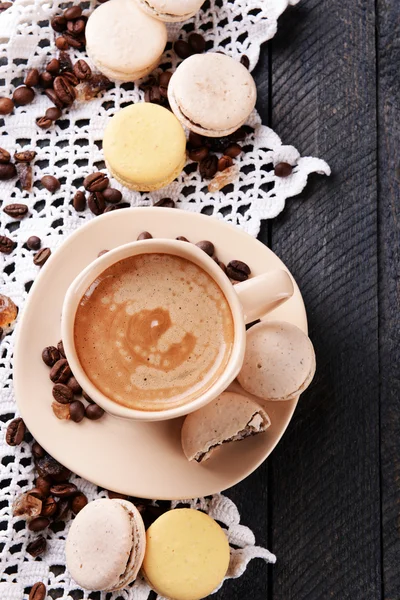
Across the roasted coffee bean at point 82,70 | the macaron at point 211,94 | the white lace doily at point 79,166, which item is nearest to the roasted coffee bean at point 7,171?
the white lace doily at point 79,166

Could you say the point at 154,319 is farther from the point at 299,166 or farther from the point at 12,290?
the point at 299,166

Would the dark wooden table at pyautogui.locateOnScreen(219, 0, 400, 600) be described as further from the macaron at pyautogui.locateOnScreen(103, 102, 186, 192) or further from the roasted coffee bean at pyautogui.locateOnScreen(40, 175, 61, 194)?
the roasted coffee bean at pyautogui.locateOnScreen(40, 175, 61, 194)

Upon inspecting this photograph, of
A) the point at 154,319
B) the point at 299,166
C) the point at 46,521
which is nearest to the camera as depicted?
the point at 154,319

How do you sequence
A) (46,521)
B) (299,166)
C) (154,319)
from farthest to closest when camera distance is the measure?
(299,166) < (46,521) < (154,319)

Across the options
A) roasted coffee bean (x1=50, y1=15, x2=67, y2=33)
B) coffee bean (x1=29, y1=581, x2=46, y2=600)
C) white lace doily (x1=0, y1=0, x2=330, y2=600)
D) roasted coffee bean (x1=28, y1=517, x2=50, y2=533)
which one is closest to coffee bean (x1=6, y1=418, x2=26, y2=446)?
white lace doily (x1=0, y1=0, x2=330, y2=600)

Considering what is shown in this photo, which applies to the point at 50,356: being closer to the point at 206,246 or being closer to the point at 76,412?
the point at 76,412

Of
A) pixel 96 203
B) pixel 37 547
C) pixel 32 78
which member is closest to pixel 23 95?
pixel 32 78

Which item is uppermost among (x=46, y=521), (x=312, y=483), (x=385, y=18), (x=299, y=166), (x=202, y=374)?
(x=385, y=18)

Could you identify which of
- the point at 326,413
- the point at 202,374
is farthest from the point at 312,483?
the point at 202,374
